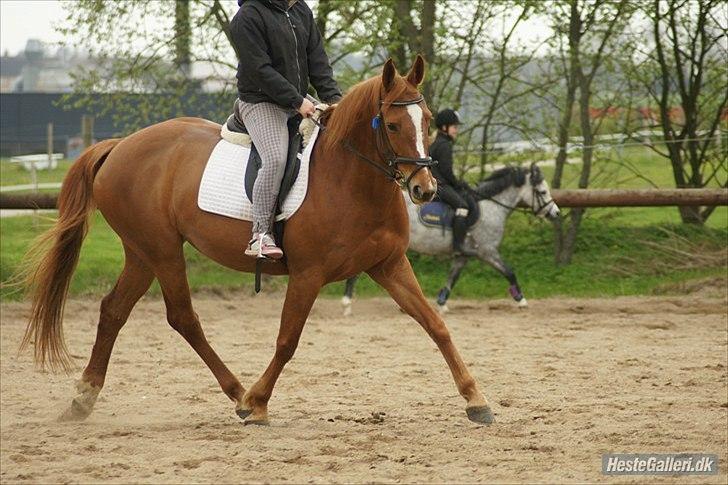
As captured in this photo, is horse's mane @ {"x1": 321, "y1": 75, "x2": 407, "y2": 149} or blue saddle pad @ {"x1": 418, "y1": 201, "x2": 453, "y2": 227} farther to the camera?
blue saddle pad @ {"x1": 418, "y1": 201, "x2": 453, "y2": 227}

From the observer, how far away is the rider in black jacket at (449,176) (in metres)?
11.7

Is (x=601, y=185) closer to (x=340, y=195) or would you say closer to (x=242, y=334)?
(x=242, y=334)

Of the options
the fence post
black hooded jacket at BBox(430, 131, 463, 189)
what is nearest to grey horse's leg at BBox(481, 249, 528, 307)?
black hooded jacket at BBox(430, 131, 463, 189)

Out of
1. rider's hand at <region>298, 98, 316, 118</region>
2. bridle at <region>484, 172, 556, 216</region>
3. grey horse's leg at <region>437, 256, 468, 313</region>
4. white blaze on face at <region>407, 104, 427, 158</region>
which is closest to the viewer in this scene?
white blaze on face at <region>407, 104, 427, 158</region>

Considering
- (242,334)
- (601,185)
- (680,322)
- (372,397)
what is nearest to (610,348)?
(680,322)

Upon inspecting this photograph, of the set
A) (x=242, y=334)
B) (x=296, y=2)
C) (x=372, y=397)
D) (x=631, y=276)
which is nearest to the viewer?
(x=296, y=2)

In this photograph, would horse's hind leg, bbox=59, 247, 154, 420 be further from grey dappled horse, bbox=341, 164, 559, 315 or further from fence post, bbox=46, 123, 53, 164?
fence post, bbox=46, 123, 53, 164

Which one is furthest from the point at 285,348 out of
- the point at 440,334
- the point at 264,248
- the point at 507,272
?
the point at 507,272

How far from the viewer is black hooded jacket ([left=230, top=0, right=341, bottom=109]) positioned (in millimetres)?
6434

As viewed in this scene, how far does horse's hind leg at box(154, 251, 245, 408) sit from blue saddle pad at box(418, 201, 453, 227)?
529cm

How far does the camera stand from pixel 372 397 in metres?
7.32

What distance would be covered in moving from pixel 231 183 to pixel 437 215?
567 centimetres

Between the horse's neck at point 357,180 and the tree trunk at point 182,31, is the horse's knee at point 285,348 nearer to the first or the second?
the horse's neck at point 357,180

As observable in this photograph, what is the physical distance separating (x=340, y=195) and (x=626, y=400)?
2234mm
